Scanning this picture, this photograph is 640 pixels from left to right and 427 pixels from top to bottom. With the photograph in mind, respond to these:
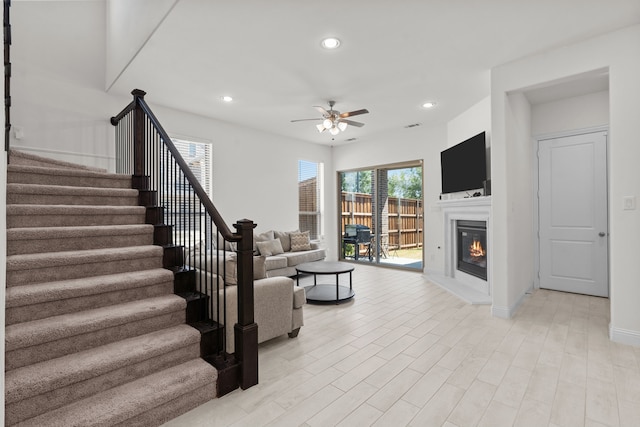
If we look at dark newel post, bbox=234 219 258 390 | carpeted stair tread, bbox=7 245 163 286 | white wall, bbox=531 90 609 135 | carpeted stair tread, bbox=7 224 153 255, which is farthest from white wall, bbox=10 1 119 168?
white wall, bbox=531 90 609 135

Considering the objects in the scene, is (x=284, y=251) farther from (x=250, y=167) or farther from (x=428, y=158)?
(x=428, y=158)

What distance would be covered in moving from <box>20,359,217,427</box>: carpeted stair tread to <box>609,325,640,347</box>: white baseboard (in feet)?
11.5

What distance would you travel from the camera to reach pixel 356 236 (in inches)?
293

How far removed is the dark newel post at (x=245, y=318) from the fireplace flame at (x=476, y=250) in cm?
379

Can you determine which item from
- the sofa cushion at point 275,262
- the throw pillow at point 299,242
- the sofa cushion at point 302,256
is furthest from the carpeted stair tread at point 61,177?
the throw pillow at point 299,242

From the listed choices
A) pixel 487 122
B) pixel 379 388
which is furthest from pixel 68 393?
pixel 487 122

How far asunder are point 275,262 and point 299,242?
101cm

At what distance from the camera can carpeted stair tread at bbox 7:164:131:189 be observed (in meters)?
2.85

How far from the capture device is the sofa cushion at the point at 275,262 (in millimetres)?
5203

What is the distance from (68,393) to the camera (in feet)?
5.65

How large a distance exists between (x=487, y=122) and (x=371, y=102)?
1.71 m

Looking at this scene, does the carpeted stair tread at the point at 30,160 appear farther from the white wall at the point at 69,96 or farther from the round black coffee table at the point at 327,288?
the round black coffee table at the point at 327,288

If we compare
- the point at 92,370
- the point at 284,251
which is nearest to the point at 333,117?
the point at 284,251

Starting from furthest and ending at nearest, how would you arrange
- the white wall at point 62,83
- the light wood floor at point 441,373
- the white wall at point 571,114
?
the white wall at point 571,114 → the white wall at point 62,83 → the light wood floor at point 441,373
